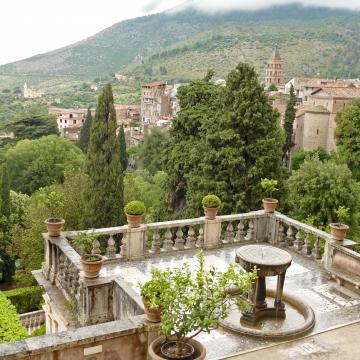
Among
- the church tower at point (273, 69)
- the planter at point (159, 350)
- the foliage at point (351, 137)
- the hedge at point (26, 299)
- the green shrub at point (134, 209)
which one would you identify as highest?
the church tower at point (273, 69)

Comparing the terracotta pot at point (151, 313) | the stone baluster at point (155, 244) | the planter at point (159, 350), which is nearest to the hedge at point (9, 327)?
the stone baluster at point (155, 244)

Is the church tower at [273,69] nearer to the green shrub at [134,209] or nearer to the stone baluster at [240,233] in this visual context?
the stone baluster at [240,233]

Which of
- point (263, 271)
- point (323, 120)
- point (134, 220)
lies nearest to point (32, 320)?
point (134, 220)

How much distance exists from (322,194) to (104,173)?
12.2 meters

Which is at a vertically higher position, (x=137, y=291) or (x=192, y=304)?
(x=192, y=304)

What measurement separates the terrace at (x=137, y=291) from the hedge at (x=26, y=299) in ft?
56.6

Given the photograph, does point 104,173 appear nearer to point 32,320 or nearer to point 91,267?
point 32,320

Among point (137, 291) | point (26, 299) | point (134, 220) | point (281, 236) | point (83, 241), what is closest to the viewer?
point (137, 291)

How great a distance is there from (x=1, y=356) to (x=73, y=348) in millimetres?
881

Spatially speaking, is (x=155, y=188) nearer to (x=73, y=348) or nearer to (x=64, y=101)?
(x=73, y=348)

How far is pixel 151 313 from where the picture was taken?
22.2ft

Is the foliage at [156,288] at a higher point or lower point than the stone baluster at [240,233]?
higher

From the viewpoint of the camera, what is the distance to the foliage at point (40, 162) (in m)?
54.4

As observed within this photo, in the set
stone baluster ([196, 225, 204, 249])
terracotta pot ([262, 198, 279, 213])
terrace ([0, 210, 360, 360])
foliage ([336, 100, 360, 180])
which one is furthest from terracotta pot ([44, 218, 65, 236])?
foliage ([336, 100, 360, 180])
